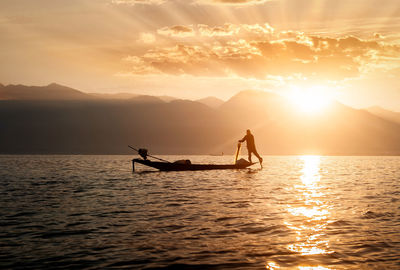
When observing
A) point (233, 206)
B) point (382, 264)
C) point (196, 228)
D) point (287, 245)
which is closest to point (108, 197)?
point (233, 206)

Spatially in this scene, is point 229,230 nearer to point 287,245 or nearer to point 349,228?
point 287,245

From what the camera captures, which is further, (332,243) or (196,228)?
(196,228)

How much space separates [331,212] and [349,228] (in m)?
3.22

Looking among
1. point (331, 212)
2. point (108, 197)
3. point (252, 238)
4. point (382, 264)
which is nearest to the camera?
point (382, 264)

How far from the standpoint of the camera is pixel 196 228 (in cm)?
1257

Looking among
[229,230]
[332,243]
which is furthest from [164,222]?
[332,243]

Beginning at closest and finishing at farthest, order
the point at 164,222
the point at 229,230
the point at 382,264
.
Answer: the point at 382,264 < the point at 229,230 < the point at 164,222

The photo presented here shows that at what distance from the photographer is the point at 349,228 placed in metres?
12.6

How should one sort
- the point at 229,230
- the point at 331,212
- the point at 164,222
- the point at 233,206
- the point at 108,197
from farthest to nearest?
1. the point at 108,197
2. the point at 233,206
3. the point at 331,212
4. the point at 164,222
5. the point at 229,230

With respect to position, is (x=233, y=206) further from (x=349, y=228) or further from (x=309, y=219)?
(x=349, y=228)

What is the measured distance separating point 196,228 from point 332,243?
14.4ft

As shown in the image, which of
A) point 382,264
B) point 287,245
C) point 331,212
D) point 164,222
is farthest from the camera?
point 331,212

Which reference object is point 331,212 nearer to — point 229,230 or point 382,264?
point 229,230

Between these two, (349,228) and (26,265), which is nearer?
(26,265)
